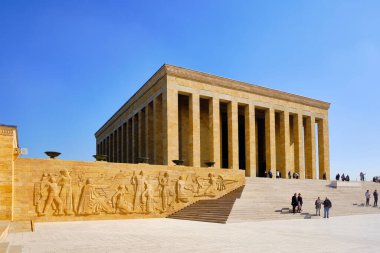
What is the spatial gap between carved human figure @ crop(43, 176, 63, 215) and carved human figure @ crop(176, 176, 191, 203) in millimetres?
6047

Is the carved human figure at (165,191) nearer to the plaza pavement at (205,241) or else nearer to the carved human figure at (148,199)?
the carved human figure at (148,199)

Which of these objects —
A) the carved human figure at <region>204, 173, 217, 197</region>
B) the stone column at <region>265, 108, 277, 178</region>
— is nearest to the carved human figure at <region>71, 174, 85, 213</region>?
the carved human figure at <region>204, 173, 217, 197</region>

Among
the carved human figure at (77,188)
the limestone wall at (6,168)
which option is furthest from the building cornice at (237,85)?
the limestone wall at (6,168)

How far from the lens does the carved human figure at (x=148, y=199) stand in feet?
59.1

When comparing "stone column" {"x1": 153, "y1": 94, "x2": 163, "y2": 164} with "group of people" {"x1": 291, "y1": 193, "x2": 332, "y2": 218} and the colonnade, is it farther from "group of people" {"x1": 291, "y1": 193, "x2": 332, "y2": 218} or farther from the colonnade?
"group of people" {"x1": 291, "y1": 193, "x2": 332, "y2": 218}

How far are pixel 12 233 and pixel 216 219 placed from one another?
8.02m

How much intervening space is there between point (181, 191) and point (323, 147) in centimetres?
2105

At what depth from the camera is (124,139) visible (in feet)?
122

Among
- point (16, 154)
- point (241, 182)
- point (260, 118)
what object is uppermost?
point (260, 118)

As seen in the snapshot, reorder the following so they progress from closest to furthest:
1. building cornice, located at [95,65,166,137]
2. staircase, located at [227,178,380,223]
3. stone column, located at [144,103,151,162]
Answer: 1. staircase, located at [227,178,380,223]
2. building cornice, located at [95,65,166,137]
3. stone column, located at [144,103,151,162]

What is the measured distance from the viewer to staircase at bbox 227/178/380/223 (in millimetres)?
16766

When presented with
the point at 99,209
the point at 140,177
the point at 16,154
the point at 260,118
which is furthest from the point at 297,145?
the point at 16,154

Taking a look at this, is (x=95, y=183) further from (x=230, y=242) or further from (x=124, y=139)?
(x=124, y=139)

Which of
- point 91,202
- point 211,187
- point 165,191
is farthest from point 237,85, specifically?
point 91,202
